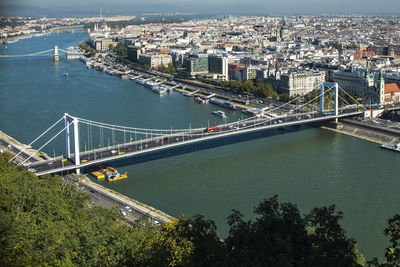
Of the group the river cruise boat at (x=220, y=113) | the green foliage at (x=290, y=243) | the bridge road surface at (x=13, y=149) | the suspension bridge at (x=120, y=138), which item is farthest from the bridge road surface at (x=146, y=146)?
the green foliage at (x=290, y=243)

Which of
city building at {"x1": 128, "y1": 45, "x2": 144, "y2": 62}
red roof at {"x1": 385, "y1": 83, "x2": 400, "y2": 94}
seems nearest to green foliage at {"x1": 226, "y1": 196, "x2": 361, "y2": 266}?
red roof at {"x1": 385, "y1": 83, "x2": 400, "y2": 94}

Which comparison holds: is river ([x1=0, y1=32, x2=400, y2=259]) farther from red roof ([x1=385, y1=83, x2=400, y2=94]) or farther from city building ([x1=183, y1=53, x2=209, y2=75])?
city building ([x1=183, y1=53, x2=209, y2=75])

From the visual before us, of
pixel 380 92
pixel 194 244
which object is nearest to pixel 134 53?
pixel 380 92

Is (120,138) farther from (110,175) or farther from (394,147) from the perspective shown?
(394,147)

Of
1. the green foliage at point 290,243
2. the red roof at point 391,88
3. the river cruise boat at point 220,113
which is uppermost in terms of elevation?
the red roof at point 391,88

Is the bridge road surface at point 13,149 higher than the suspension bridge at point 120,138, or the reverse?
the suspension bridge at point 120,138

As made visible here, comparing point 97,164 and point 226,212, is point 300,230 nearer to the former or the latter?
point 226,212

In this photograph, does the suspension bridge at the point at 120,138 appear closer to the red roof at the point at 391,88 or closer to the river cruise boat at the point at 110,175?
the river cruise boat at the point at 110,175
